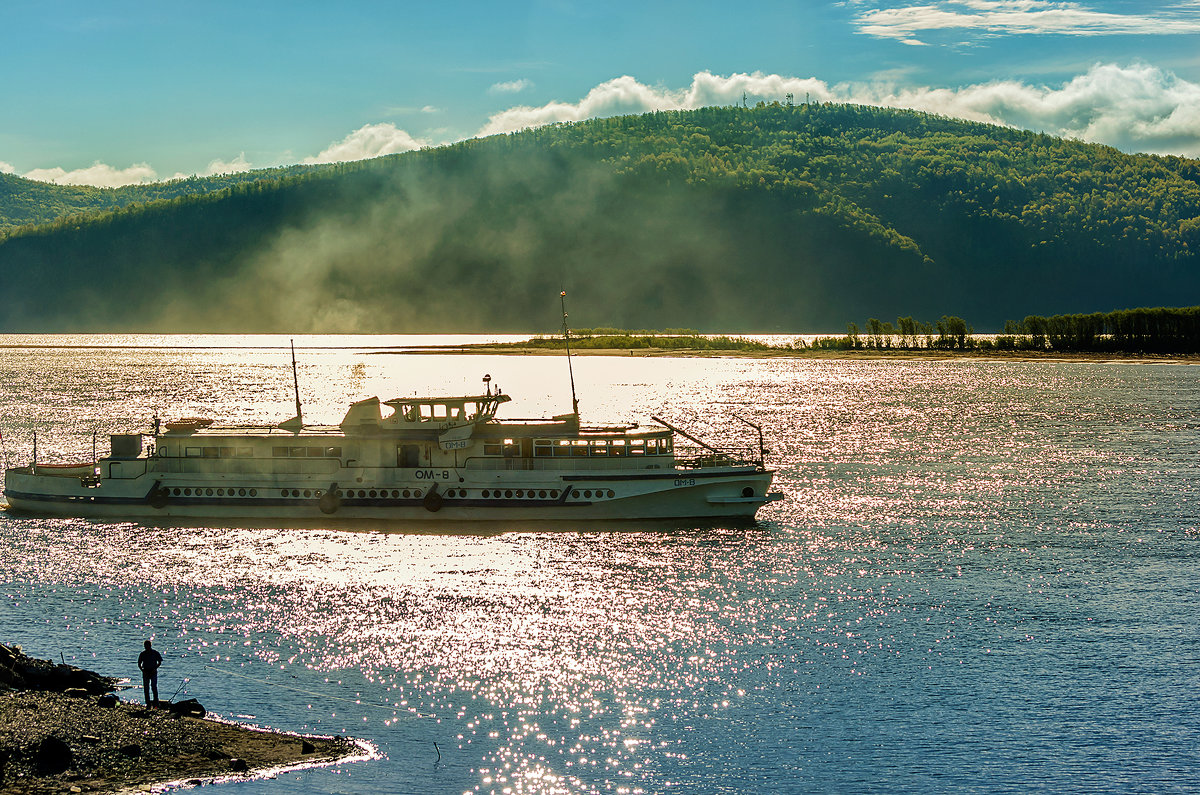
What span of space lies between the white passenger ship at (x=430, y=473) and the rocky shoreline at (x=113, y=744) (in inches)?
1299

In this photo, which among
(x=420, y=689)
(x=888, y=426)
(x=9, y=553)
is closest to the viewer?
(x=420, y=689)

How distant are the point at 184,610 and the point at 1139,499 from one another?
62.2 m

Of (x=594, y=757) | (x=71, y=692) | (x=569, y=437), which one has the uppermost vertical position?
(x=569, y=437)

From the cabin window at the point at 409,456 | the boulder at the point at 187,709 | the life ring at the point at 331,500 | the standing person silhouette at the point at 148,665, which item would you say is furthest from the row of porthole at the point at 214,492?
the boulder at the point at 187,709

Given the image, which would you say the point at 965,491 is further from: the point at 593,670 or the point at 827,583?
the point at 593,670

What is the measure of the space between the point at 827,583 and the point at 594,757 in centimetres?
2345

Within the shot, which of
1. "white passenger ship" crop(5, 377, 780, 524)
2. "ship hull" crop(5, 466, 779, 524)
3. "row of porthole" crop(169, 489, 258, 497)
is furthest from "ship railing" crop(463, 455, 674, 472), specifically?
"row of porthole" crop(169, 489, 258, 497)

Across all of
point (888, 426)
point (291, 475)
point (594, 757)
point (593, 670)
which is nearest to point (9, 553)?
point (291, 475)

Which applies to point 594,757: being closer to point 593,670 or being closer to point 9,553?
Answer: point 593,670

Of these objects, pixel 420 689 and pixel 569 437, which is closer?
pixel 420 689

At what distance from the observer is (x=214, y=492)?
228 ft

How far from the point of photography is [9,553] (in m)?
60.3

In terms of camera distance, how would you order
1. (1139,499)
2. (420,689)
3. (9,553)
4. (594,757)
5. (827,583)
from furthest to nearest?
(1139,499)
(9,553)
(827,583)
(420,689)
(594,757)

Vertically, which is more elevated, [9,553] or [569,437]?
[569,437]
